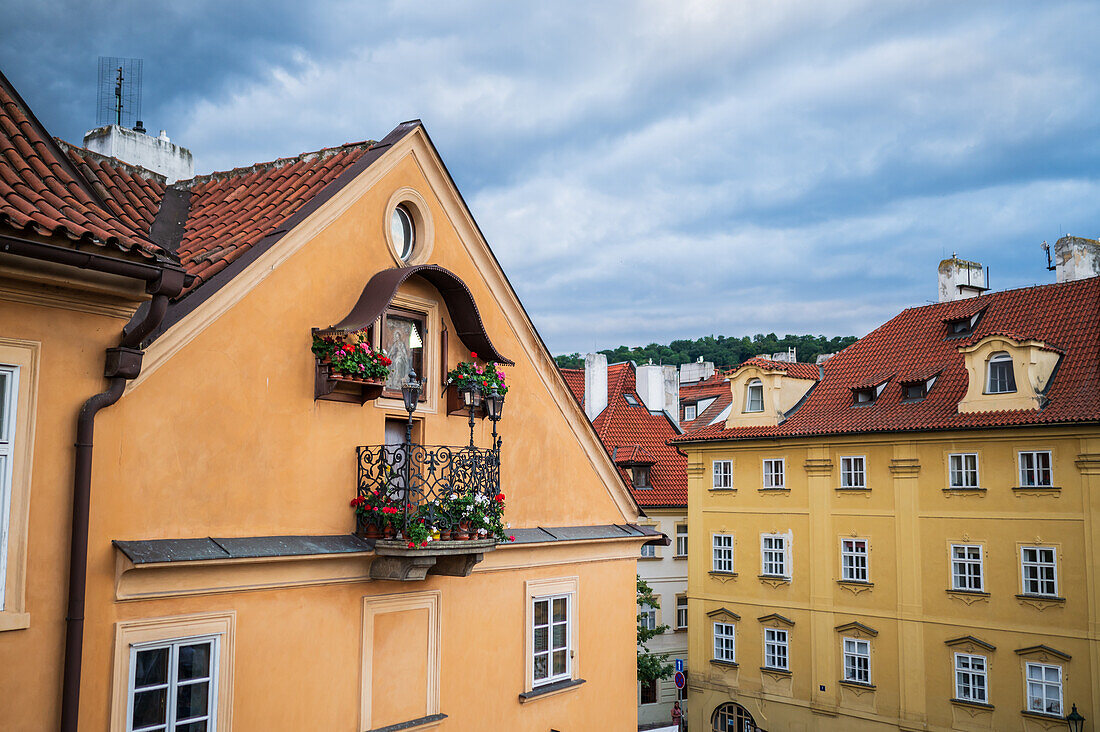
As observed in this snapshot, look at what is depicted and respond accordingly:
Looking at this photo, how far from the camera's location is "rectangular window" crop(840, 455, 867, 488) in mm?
30438

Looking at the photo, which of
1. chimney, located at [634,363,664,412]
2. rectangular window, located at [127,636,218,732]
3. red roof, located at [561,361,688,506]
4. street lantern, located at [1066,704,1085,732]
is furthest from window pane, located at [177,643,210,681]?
chimney, located at [634,363,664,412]

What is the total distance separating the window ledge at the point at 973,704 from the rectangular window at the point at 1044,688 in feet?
3.73

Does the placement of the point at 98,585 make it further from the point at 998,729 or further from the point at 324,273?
the point at 998,729

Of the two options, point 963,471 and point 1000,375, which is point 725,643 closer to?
point 963,471

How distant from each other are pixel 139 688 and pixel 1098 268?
105 feet

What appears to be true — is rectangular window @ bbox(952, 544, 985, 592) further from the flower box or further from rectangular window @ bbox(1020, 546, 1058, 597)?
the flower box

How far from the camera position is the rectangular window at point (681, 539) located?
1629 inches

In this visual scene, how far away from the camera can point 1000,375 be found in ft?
89.8

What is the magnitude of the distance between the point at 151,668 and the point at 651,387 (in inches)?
1507

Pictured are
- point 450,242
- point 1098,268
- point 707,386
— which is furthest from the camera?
point 707,386

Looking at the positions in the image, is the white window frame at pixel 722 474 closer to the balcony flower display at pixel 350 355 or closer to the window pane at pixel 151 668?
the balcony flower display at pixel 350 355

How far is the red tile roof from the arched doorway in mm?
29859

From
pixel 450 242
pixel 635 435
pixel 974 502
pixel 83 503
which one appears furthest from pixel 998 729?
pixel 83 503

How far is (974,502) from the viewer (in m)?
27.5
